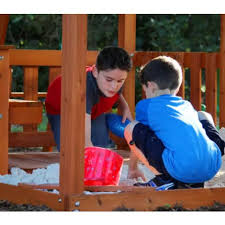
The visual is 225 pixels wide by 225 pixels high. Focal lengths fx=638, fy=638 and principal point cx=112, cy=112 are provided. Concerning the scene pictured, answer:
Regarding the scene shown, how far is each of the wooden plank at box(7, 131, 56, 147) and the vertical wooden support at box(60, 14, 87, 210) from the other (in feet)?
8.52

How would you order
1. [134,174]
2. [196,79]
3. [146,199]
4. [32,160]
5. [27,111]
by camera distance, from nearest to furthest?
[146,199], [134,174], [27,111], [32,160], [196,79]

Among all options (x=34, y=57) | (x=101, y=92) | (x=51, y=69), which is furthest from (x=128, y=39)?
(x=101, y=92)

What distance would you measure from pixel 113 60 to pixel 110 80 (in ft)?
0.58

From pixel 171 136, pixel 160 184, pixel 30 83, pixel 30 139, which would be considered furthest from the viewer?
pixel 30 83

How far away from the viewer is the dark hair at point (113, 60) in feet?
15.9

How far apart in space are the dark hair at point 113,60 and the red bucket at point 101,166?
926mm

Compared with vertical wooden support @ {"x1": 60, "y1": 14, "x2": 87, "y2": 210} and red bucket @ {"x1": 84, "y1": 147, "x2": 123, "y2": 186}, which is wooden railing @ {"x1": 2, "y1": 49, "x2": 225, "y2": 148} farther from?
vertical wooden support @ {"x1": 60, "y1": 14, "x2": 87, "y2": 210}

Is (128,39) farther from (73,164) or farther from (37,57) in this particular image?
(73,164)

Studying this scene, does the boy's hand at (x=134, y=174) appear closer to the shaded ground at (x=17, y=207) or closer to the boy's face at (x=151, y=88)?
the boy's face at (x=151, y=88)

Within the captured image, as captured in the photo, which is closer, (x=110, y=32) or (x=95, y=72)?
(x=95, y=72)

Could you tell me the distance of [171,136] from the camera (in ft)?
12.9

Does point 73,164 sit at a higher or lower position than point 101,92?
lower

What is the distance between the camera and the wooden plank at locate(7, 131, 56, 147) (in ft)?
19.9

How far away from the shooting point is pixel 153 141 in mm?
4070
